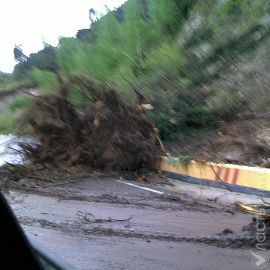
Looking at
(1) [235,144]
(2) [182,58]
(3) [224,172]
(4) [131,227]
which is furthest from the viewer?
(2) [182,58]

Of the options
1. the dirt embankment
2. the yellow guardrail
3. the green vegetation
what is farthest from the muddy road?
the green vegetation

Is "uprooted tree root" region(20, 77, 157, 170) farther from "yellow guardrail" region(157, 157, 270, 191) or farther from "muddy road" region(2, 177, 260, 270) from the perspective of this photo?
"muddy road" region(2, 177, 260, 270)

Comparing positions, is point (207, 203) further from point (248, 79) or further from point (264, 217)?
point (248, 79)

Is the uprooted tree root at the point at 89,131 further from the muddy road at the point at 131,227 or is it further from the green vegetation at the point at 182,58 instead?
the muddy road at the point at 131,227

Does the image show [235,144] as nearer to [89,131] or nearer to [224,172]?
[224,172]

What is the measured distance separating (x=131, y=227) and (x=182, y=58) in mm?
11902

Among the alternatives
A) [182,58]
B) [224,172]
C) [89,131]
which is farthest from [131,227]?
[182,58]

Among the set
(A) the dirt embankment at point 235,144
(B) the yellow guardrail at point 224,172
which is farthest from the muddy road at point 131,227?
(A) the dirt embankment at point 235,144

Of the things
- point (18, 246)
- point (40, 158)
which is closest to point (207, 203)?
point (40, 158)

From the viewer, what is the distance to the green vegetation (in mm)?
13984

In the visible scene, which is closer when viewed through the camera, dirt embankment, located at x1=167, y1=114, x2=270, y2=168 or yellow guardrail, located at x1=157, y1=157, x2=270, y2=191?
yellow guardrail, located at x1=157, y1=157, x2=270, y2=191

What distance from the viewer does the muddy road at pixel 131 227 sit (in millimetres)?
4770

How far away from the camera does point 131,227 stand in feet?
20.2

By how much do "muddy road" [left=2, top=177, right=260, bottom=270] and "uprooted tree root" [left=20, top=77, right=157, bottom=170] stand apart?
6.07ft
